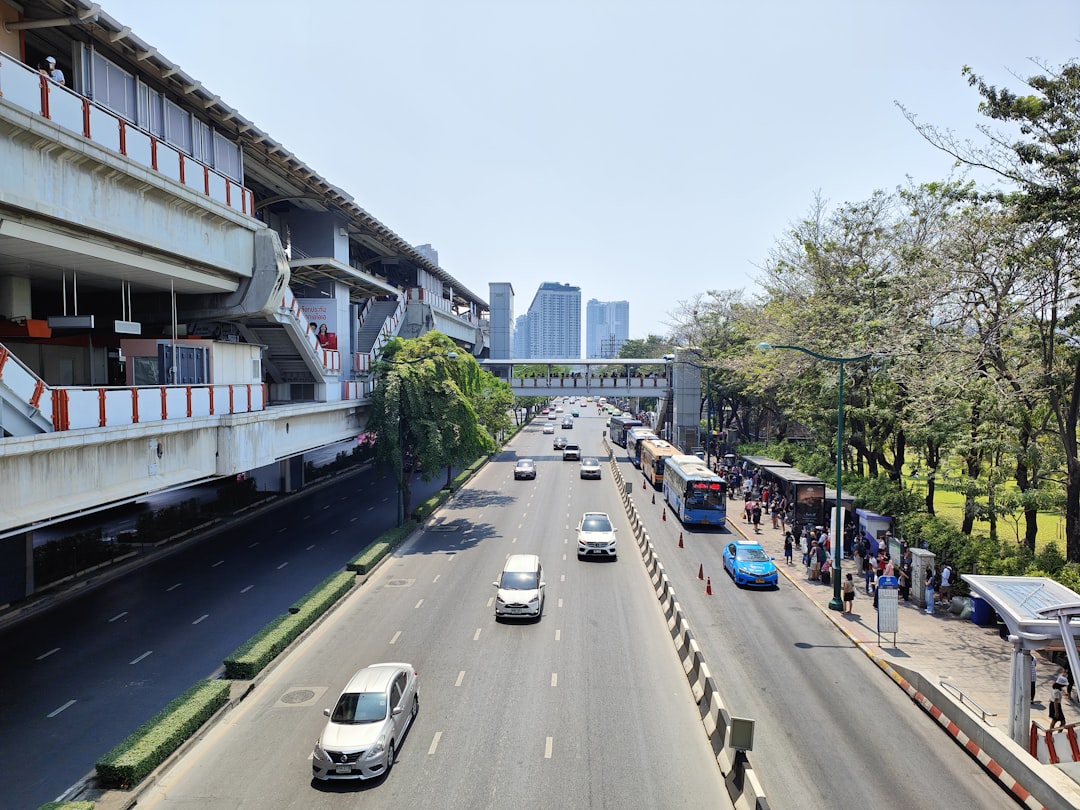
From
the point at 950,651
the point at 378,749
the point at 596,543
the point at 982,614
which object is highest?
the point at 378,749

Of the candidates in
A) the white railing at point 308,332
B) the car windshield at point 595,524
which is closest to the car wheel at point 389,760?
the white railing at point 308,332

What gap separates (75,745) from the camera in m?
15.4

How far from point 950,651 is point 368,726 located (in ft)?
54.9

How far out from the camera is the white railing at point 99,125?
577 inches

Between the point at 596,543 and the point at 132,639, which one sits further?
the point at 596,543

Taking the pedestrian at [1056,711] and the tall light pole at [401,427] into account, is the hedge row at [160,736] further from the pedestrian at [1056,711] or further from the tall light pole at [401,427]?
the tall light pole at [401,427]

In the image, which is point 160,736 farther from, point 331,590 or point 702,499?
point 702,499

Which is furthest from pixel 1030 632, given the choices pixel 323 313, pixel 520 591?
pixel 323 313

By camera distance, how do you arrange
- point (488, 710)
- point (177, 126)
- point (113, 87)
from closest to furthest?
point (488, 710) → point (113, 87) → point (177, 126)

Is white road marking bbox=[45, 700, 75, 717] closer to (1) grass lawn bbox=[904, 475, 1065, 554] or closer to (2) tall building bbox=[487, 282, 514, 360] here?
(1) grass lawn bbox=[904, 475, 1065, 554]

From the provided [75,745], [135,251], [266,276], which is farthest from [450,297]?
[75,745]

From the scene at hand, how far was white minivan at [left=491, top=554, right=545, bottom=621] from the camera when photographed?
21875mm

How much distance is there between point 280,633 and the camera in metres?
19.7

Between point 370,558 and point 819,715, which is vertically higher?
point 370,558
